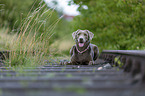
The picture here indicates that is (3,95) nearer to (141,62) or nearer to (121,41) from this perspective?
(141,62)

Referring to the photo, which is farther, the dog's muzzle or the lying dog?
the lying dog

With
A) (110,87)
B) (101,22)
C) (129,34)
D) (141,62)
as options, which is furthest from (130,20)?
(110,87)

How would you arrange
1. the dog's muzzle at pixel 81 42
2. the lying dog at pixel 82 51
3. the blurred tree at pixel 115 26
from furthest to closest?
the blurred tree at pixel 115 26 → the lying dog at pixel 82 51 → the dog's muzzle at pixel 81 42

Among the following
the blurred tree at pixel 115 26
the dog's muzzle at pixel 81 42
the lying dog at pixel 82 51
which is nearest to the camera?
the dog's muzzle at pixel 81 42

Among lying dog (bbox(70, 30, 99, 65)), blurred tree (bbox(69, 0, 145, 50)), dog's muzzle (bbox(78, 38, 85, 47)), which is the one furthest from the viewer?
blurred tree (bbox(69, 0, 145, 50))

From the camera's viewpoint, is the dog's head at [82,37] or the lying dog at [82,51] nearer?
the dog's head at [82,37]

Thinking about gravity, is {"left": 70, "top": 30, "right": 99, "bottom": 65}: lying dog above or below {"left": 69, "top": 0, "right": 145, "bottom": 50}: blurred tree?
below

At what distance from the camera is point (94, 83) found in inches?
77.0

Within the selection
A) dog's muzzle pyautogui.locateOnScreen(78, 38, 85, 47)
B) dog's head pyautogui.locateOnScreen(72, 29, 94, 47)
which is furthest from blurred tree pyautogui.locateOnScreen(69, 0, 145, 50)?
dog's muzzle pyautogui.locateOnScreen(78, 38, 85, 47)

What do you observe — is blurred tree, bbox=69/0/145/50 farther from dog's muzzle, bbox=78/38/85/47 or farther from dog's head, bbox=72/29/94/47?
dog's muzzle, bbox=78/38/85/47

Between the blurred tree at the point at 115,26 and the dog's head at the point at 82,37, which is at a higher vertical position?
the blurred tree at the point at 115,26

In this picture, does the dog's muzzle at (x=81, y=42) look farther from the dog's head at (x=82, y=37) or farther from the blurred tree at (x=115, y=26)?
the blurred tree at (x=115, y=26)

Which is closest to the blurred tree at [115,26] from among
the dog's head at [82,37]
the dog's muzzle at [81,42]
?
the dog's head at [82,37]

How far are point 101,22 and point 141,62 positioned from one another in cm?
753
